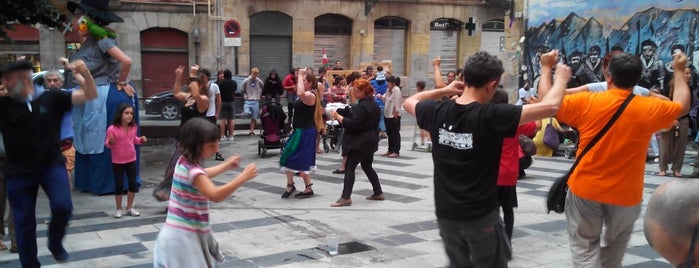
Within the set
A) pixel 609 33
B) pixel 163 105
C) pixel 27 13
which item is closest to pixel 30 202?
pixel 27 13

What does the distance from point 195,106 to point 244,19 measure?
20118mm

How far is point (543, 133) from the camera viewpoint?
13773 millimetres

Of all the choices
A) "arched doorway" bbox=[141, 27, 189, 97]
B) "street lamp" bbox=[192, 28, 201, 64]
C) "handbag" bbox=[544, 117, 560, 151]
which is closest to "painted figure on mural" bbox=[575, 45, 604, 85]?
"handbag" bbox=[544, 117, 560, 151]

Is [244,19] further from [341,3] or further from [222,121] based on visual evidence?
[222,121]

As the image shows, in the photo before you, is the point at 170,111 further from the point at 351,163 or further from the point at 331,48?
the point at 351,163

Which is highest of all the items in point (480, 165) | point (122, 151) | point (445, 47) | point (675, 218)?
point (445, 47)

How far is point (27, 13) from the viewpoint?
→ 32.3ft

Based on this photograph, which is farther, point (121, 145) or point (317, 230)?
point (121, 145)

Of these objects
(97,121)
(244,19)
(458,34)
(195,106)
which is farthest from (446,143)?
(458,34)

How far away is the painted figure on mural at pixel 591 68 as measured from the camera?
57.1 ft

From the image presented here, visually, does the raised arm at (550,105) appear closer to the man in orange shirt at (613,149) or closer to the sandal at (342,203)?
the man in orange shirt at (613,149)

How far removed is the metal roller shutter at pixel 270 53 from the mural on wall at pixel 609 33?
43.4 ft

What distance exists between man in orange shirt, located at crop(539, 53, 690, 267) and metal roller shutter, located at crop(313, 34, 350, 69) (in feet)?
86.6

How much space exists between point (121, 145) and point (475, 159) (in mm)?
5525
